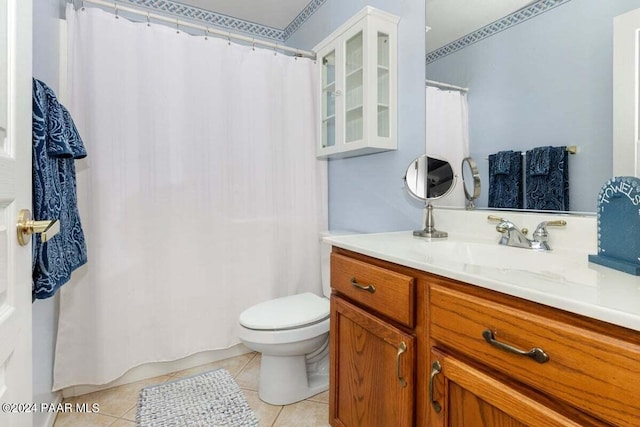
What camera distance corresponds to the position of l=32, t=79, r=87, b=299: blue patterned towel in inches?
39.3

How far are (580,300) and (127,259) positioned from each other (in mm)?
1886

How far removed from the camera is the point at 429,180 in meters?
1.47

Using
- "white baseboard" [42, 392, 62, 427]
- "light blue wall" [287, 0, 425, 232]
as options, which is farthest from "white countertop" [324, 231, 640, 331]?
"white baseboard" [42, 392, 62, 427]

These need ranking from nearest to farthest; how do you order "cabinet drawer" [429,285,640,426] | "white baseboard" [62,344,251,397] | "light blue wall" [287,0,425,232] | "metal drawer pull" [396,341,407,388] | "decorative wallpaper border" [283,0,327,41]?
"cabinet drawer" [429,285,640,426], "metal drawer pull" [396,341,407,388], "light blue wall" [287,0,425,232], "white baseboard" [62,344,251,397], "decorative wallpaper border" [283,0,327,41]

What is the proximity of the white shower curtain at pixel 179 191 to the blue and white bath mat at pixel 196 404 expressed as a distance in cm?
19

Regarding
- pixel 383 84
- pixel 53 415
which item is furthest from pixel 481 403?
pixel 53 415

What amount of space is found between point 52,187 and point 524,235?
5.22 feet

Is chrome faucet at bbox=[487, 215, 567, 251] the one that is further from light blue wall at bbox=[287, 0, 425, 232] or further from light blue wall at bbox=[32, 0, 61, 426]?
light blue wall at bbox=[32, 0, 61, 426]

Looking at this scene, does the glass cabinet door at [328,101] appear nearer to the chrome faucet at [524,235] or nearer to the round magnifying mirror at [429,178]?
the round magnifying mirror at [429,178]

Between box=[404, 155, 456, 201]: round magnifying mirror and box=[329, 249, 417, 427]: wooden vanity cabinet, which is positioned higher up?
box=[404, 155, 456, 201]: round magnifying mirror

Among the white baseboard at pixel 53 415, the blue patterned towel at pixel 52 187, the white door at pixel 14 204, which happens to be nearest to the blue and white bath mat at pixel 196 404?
the white baseboard at pixel 53 415

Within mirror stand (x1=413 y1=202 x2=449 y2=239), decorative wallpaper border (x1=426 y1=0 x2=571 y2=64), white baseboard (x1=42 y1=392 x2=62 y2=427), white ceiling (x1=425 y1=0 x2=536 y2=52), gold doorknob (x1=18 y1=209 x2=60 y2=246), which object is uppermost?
white ceiling (x1=425 y1=0 x2=536 y2=52)

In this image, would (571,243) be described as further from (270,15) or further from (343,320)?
(270,15)

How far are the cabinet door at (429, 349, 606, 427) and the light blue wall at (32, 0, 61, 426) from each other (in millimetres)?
1440
